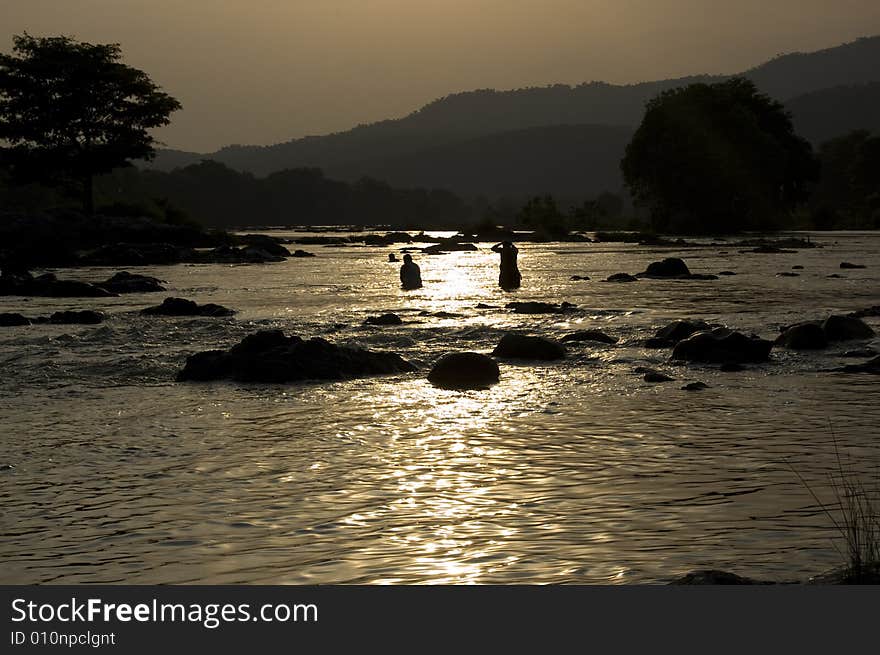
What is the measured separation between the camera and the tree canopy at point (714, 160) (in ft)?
320

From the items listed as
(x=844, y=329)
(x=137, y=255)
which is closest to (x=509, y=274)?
(x=844, y=329)

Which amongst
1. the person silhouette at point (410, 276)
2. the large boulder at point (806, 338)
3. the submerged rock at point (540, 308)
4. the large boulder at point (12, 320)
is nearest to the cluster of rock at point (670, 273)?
the person silhouette at point (410, 276)

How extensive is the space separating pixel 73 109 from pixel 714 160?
54.0 m

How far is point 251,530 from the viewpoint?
8.48m

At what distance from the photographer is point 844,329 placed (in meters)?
20.6

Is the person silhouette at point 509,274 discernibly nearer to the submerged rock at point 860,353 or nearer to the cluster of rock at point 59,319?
the cluster of rock at point 59,319

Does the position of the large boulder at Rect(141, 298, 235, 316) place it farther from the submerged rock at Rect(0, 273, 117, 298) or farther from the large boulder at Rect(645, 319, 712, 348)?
the large boulder at Rect(645, 319, 712, 348)

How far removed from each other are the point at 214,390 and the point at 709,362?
7.99 meters

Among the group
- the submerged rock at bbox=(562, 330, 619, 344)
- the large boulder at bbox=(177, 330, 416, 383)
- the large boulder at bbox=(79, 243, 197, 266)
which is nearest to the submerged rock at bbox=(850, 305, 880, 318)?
the submerged rock at bbox=(562, 330, 619, 344)

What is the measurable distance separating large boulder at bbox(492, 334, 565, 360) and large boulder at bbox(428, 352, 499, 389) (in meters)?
2.35

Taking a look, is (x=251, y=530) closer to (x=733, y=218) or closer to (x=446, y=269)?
(x=446, y=269)

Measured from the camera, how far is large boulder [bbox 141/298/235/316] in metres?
27.7

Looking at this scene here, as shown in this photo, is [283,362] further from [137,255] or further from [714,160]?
[714,160]
